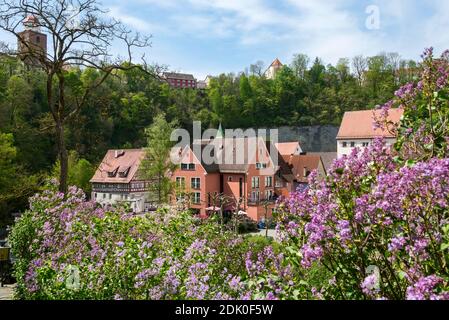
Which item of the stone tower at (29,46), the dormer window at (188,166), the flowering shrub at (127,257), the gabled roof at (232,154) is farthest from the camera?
the dormer window at (188,166)

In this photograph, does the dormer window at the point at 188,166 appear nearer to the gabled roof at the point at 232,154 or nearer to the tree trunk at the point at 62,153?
the gabled roof at the point at 232,154

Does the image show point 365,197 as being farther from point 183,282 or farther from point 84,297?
point 84,297

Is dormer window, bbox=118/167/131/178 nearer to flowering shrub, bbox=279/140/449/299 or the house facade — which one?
the house facade

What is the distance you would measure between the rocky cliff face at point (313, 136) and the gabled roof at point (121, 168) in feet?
188

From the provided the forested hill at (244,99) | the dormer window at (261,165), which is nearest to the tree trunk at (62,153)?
the dormer window at (261,165)

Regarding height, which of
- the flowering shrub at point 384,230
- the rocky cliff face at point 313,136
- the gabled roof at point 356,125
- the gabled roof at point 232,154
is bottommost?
the flowering shrub at point 384,230

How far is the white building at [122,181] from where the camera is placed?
152ft

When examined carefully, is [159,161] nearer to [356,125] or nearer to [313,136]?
[356,125]

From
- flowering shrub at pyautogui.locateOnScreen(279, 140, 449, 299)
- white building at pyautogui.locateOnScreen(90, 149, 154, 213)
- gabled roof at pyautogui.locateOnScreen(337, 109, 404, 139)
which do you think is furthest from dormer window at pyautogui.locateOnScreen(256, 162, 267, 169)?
flowering shrub at pyautogui.locateOnScreen(279, 140, 449, 299)

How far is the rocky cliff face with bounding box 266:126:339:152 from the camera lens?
102m
